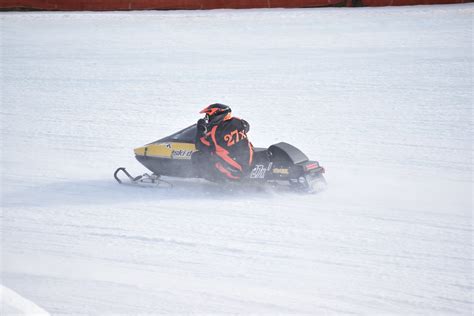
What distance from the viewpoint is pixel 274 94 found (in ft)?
40.9

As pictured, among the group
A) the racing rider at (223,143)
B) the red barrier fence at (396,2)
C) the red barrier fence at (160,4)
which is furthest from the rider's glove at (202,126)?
the red barrier fence at (396,2)

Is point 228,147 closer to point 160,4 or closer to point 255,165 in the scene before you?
point 255,165

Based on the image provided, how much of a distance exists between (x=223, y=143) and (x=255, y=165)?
42cm

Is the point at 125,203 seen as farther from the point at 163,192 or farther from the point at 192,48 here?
the point at 192,48

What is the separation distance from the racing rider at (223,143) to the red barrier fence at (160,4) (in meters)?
12.2

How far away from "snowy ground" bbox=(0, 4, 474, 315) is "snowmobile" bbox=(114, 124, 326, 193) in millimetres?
174

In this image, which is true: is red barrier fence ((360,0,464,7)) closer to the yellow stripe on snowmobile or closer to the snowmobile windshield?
the snowmobile windshield

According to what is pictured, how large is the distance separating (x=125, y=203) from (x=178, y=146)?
0.85 metres

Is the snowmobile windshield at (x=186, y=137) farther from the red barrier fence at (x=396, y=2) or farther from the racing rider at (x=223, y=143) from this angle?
the red barrier fence at (x=396, y=2)

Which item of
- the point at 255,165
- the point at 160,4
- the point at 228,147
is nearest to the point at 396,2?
the point at 160,4

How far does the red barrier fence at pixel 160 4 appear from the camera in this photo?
61.6 ft

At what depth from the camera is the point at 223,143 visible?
7203 mm

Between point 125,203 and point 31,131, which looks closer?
point 125,203

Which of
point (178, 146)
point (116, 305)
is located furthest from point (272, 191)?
point (116, 305)
